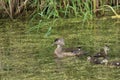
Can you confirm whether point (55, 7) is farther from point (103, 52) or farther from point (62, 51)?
point (103, 52)

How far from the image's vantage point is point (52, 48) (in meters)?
6.86

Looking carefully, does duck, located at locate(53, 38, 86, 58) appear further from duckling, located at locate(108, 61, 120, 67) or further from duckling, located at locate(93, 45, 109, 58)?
duckling, located at locate(108, 61, 120, 67)

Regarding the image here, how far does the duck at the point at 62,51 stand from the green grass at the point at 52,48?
8 centimetres

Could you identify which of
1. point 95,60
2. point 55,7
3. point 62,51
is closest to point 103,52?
point 95,60

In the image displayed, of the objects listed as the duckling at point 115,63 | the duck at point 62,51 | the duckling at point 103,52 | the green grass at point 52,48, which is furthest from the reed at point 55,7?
the duckling at point 115,63

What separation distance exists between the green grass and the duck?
0.08 m

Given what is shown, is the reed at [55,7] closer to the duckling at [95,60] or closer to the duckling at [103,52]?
the duckling at [103,52]

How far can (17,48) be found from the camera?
6.74m

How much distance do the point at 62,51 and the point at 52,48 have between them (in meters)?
0.40

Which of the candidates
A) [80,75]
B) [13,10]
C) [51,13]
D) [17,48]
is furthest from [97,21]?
[80,75]

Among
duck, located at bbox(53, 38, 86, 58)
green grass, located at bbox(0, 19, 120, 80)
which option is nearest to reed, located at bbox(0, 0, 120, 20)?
green grass, located at bbox(0, 19, 120, 80)

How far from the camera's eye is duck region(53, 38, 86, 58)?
629cm

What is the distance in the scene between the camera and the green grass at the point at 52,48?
5527 millimetres

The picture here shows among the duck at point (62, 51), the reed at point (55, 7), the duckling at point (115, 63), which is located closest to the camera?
the duckling at point (115, 63)
